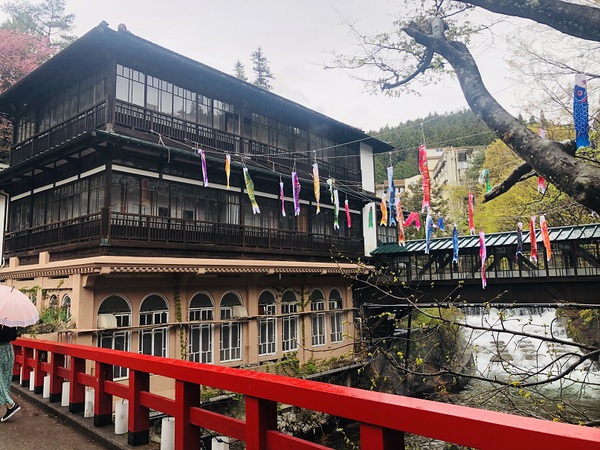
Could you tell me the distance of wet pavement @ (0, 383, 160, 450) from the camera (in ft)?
14.9

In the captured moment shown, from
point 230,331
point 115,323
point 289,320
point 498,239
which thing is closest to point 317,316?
point 289,320

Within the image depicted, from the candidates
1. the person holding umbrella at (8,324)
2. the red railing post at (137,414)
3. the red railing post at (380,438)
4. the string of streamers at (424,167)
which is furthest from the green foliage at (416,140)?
the red railing post at (380,438)

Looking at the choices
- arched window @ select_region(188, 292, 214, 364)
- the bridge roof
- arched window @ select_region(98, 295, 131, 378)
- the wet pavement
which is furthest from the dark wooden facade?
the wet pavement

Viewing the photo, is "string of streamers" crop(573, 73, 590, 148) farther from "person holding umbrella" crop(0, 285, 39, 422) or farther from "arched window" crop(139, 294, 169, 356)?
"arched window" crop(139, 294, 169, 356)

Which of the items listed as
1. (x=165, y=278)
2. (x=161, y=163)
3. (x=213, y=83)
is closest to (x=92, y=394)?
(x=165, y=278)

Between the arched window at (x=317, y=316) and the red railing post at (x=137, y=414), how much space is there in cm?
1523

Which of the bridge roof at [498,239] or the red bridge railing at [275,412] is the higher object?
the bridge roof at [498,239]

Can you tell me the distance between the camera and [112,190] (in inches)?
531

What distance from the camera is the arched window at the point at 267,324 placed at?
16984 millimetres

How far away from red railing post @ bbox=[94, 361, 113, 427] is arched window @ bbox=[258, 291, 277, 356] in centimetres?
1196

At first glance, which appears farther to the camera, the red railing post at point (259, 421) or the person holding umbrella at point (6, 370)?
the person holding umbrella at point (6, 370)

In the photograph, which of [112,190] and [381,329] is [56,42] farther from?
[381,329]

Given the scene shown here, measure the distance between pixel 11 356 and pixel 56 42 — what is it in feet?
126

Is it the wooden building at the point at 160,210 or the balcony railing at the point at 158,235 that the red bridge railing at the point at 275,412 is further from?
the balcony railing at the point at 158,235
